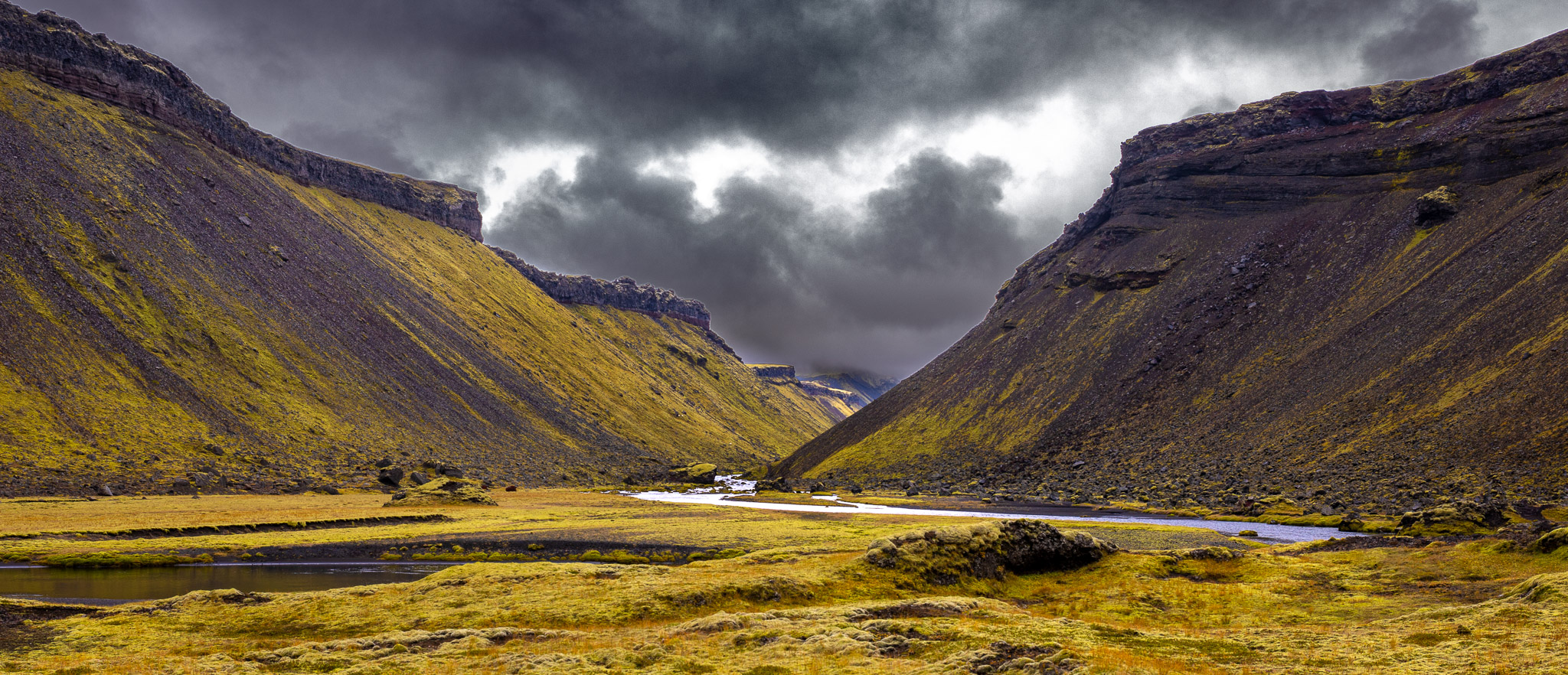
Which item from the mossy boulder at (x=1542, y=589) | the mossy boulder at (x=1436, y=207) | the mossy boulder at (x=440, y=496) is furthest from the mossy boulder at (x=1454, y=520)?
the mossy boulder at (x=1436, y=207)

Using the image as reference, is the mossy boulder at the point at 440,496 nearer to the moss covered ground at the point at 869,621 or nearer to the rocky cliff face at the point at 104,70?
the moss covered ground at the point at 869,621

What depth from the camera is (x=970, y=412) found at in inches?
6186

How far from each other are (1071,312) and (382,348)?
150m

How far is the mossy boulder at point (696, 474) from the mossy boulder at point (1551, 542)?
148 meters

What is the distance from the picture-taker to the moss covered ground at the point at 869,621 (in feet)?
60.4

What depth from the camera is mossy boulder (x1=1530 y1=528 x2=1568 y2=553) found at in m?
28.7

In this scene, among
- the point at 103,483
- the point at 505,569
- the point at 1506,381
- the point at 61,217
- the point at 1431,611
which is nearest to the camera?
the point at 1431,611

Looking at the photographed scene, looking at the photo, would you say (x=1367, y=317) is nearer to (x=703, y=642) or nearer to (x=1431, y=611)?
(x=1431, y=611)

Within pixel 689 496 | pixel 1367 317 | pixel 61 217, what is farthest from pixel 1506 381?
pixel 61 217

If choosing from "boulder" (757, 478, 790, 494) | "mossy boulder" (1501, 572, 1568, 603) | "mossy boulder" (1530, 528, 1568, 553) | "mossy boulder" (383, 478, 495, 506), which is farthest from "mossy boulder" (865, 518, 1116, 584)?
"boulder" (757, 478, 790, 494)

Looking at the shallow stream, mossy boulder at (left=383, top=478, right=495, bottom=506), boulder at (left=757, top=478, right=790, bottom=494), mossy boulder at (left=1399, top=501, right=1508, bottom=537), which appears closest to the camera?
mossy boulder at (left=1399, top=501, right=1508, bottom=537)

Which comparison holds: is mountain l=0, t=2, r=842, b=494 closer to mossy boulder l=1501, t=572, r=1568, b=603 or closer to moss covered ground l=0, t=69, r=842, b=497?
moss covered ground l=0, t=69, r=842, b=497

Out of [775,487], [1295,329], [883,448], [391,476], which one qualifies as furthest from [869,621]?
[883,448]

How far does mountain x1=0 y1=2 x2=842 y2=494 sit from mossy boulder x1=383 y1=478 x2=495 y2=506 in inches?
757
